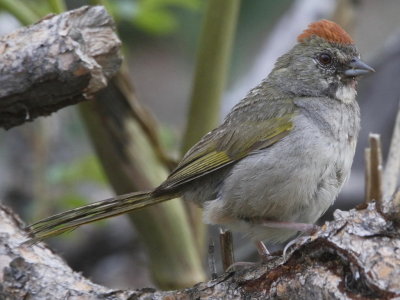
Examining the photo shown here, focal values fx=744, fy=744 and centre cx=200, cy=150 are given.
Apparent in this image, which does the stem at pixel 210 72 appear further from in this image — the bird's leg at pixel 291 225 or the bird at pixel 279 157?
the bird's leg at pixel 291 225

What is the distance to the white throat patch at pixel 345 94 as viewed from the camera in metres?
4.09

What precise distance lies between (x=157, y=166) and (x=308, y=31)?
4.18 feet

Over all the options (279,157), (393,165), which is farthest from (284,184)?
(393,165)

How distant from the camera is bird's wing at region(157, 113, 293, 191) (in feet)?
12.8

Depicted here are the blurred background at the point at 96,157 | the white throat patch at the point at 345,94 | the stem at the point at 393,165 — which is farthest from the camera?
the blurred background at the point at 96,157

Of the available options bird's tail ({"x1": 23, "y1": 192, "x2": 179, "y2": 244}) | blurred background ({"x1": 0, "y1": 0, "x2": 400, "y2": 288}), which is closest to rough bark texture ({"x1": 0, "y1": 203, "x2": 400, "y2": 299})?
bird's tail ({"x1": 23, "y1": 192, "x2": 179, "y2": 244})

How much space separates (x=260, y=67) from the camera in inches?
263

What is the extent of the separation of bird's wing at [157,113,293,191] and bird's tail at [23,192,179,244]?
0.34 feet

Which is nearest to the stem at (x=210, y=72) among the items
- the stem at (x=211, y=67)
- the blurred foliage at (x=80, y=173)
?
the stem at (x=211, y=67)

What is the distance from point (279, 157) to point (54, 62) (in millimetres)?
1232

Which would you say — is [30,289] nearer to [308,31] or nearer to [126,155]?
[126,155]

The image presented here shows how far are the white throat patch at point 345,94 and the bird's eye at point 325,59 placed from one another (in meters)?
0.17

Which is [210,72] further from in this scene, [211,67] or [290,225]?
[290,225]

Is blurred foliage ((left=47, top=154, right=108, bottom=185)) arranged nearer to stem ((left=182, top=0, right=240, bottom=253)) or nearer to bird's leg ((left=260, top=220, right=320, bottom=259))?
stem ((left=182, top=0, right=240, bottom=253))
